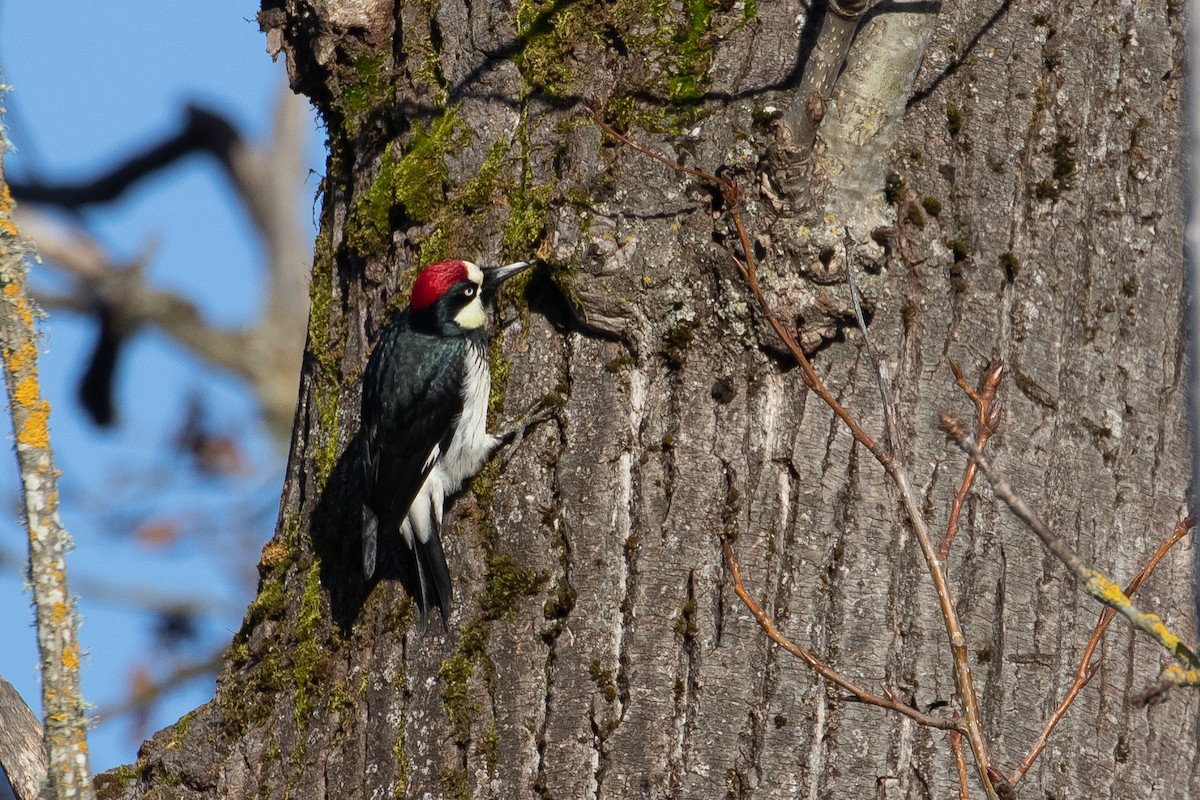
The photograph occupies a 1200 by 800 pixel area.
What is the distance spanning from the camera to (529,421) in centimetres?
263

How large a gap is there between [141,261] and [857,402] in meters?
7.64

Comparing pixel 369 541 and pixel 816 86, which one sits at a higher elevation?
pixel 816 86

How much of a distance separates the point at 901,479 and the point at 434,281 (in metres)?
1.43

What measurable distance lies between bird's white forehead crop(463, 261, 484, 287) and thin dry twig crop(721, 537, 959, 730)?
0.87 m

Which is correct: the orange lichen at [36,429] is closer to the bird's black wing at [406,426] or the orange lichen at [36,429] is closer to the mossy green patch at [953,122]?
the bird's black wing at [406,426]

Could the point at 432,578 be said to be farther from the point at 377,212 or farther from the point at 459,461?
the point at 377,212

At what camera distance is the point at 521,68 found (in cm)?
282

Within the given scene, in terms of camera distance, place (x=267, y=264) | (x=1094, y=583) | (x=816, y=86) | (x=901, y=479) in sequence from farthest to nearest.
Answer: (x=267, y=264), (x=816, y=86), (x=901, y=479), (x=1094, y=583)

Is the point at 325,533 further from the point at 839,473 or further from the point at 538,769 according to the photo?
the point at 839,473

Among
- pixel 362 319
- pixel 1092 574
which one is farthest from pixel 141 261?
pixel 1092 574

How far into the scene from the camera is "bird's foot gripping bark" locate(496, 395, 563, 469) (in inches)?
104

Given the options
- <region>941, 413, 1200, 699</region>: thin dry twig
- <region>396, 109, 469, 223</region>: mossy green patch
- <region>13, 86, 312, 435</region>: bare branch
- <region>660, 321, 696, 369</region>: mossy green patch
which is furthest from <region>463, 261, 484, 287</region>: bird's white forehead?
<region>13, 86, 312, 435</region>: bare branch

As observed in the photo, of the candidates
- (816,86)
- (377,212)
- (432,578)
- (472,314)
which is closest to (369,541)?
(432,578)

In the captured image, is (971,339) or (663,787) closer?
(663,787)
